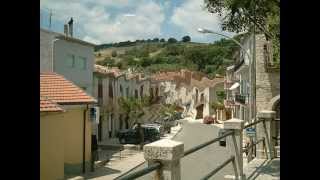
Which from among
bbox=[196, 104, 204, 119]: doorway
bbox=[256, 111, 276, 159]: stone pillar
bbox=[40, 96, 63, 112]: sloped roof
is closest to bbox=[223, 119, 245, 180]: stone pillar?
bbox=[256, 111, 276, 159]: stone pillar

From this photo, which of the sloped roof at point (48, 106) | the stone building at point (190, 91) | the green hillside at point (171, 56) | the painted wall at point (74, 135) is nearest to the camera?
the sloped roof at point (48, 106)

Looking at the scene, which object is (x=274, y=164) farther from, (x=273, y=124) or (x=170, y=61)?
(x=170, y=61)

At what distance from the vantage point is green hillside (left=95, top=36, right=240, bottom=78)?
83.8 metres

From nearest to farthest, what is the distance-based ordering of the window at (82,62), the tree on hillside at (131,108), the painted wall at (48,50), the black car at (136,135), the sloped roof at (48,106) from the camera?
the sloped roof at (48,106) < the painted wall at (48,50) < the window at (82,62) < the black car at (136,135) < the tree on hillside at (131,108)

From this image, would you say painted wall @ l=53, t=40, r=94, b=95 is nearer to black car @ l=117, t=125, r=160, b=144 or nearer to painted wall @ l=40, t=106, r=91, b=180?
black car @ l=117, t=125, r=160, b=144

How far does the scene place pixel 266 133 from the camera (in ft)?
21.7

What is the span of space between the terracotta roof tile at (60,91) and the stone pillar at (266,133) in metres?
14.0

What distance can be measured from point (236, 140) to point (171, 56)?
350 feet

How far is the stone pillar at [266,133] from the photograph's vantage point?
6.54 meters

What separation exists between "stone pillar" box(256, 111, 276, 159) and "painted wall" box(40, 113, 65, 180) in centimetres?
906

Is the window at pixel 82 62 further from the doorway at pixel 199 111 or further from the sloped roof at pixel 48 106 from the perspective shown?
the doorway at pixel 199 111

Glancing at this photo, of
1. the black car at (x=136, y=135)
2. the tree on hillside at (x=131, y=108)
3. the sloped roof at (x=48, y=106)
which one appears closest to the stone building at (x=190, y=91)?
the tree on hillside at (x=131, y=108)

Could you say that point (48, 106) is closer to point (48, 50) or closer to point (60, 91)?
point (60, 91)
